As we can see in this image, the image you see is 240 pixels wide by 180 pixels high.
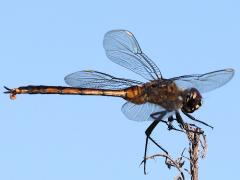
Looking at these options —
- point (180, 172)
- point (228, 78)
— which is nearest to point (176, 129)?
point (180, 172)

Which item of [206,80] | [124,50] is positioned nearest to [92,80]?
[124,50]

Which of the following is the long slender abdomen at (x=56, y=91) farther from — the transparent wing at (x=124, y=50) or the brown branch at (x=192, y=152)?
the brown branch at (x=192, y=152)

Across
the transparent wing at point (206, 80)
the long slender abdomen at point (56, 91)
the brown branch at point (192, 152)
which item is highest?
the long slender abdomen at point (56, 91)

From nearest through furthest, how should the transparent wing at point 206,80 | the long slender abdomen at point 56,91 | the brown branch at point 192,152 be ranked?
the brown branch at point 192,152 < the transparent wing at point 206,80 < the long slender abdomen at point 56,91

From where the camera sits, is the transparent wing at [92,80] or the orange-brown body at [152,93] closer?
the orange-brown body at [152,93]

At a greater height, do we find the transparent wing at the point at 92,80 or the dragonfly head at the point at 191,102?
the transparent wing at the point at 92,80

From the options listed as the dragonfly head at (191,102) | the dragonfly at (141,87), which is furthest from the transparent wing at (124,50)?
the dragonfly head at (191,102)

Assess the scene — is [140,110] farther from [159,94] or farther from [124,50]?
[124,50]
